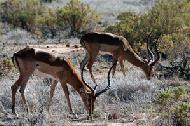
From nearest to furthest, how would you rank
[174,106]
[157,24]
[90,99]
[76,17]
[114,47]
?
[174,106] → [90,99] → [114,47] → [157,24] → [76,17]

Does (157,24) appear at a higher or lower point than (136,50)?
higher

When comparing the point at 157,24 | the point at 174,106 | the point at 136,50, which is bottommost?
the point at 136,50

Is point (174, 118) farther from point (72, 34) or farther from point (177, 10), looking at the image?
point (72, 34)

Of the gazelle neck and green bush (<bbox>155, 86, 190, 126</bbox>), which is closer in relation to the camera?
green bush (<bbox>155, 86, 190, 126</bbox>)

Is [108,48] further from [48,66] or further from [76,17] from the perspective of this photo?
[76,17]

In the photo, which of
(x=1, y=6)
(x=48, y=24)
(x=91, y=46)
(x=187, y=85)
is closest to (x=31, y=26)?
(x=48, y=24)

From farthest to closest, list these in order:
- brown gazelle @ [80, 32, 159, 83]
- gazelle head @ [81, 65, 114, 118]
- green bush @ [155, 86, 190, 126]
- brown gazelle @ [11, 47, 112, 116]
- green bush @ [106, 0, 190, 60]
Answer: green bush @ [106, 0, 190, 60]
brown gazelle @ [80, 32, 159, 83]
brown gazelle @ [11, 47, 112, 116]
gazelle head @ [81, 65, 114, 118]
green bush @ [155, 86, 190, 126]

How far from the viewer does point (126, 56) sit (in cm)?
1631

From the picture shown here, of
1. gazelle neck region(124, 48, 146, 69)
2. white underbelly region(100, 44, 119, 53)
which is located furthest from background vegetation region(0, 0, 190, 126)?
white underbelly region(100, 44, 119, 53)

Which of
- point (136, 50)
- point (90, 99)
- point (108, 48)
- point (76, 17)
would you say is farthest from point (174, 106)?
point (76, 17)

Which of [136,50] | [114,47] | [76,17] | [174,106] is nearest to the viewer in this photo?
[174,106]

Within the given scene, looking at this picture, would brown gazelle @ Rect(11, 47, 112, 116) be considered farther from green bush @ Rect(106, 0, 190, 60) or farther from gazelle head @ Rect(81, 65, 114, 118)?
green bush @ Rect(106, 0, 190, 60)

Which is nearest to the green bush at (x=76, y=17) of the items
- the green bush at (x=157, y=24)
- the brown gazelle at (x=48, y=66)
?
the green bush at (x=157, y=24)

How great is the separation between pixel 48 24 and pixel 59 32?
77cm
